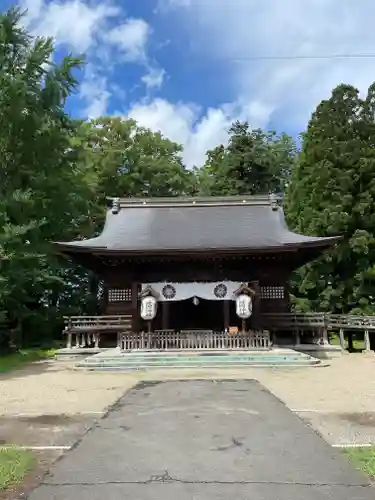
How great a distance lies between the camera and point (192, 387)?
10133 millimetres

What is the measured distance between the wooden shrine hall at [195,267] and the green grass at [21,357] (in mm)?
1968

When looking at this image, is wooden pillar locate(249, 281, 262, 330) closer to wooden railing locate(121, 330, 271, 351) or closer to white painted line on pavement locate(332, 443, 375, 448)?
wooden railing locate(121, 330, 271, 351)

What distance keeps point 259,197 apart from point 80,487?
Result: 2001cm

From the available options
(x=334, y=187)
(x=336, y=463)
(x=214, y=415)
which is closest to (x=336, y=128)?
(x=334, y=187)

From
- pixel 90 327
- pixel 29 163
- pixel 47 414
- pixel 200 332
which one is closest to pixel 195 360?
pixel 200 332

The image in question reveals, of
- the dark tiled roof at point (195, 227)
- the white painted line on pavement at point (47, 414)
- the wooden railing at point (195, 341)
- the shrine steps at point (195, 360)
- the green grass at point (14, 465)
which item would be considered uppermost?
the dark tiled roof at point (195, 227)

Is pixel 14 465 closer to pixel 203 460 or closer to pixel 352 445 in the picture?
pixel 203 460

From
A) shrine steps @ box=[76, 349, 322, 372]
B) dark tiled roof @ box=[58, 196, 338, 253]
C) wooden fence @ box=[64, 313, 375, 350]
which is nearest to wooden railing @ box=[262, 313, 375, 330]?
wooden fence @ box=[64, 313, 375, 350]

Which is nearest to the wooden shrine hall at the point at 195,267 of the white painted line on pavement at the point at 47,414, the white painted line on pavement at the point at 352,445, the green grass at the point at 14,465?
the white painted line on pavement at the point at 47,414

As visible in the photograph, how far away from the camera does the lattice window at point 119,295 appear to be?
19.8 m

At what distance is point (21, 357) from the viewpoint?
Answer: 1881 centimetres

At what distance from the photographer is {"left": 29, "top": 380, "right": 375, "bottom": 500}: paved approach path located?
3898 millimetres

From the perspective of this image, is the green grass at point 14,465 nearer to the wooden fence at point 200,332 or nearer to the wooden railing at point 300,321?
the wooden fence at point 200,332

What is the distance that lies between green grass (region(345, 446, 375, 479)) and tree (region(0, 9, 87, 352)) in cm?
1589
